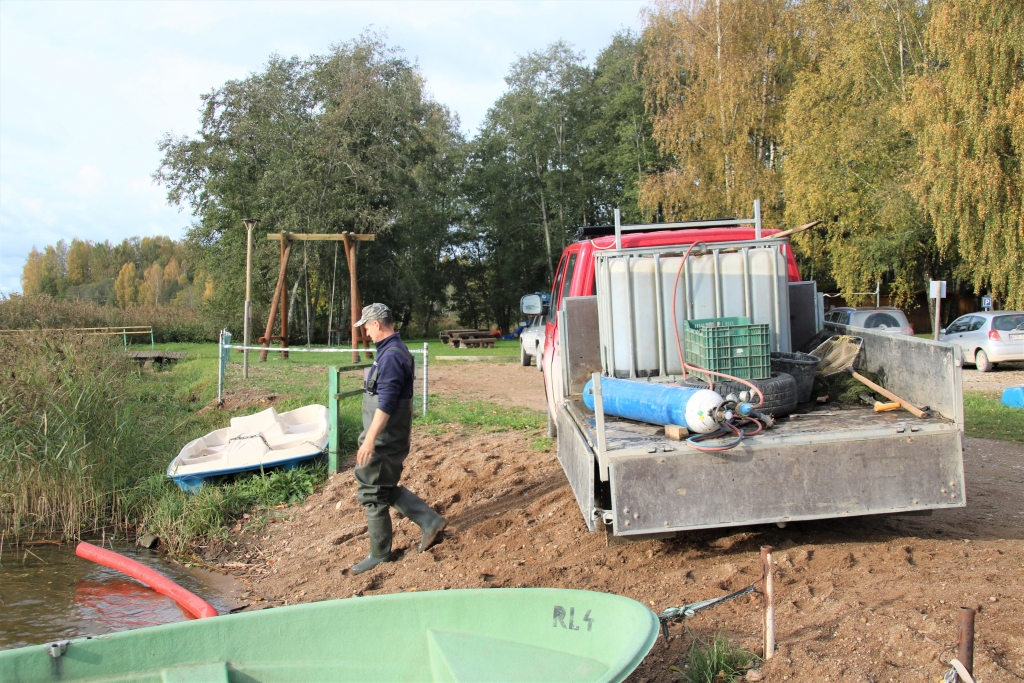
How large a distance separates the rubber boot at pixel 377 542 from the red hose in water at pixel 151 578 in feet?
3.53

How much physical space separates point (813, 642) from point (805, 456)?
0.97 metres

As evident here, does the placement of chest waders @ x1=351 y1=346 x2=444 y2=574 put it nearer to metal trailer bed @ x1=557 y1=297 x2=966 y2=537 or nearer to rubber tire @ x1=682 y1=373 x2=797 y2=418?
metal trailer bed @ x1=557 y1=297 x2=966 y2=537

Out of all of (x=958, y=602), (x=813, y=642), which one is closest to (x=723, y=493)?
(x=813, y=642)

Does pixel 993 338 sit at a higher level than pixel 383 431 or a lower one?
lower

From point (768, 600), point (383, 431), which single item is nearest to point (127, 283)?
point (383, 431)

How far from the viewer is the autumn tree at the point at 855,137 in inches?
864

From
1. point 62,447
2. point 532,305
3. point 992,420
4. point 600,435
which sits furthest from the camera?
point 992,420

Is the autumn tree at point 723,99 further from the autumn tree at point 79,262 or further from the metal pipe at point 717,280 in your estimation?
the autumn tree at point 79,262

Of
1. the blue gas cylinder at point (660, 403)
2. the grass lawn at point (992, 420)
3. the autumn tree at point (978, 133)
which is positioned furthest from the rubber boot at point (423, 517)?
the autumn tree at point (978, 133)

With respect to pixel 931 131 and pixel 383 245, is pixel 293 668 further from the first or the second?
pixel 383 245

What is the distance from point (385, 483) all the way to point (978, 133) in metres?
17.5

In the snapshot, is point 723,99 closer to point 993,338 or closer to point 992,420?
point 993,338

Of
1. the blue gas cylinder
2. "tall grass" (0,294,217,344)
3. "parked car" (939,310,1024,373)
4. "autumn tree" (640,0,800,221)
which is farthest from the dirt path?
"parked car" (939,310,1024,373)

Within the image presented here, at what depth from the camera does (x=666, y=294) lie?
5.65 m
